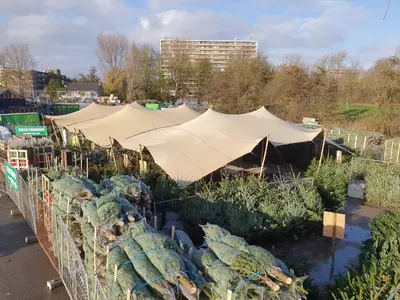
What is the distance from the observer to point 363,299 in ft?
14.7

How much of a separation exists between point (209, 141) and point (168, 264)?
28.1ft

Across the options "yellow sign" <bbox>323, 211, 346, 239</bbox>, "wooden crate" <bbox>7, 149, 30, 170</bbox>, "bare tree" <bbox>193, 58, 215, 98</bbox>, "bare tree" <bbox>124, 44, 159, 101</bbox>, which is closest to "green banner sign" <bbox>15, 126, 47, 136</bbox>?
"wooden crate" <bbox>7, 149, 30, 170</bbox>

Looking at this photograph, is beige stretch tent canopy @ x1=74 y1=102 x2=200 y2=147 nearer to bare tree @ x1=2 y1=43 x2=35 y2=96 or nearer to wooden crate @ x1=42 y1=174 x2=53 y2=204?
wooden crate @ x1=42 y1=174 x2=53 y2=204

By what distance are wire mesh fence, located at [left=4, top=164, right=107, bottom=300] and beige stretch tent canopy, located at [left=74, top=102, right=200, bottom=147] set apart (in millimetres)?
6358

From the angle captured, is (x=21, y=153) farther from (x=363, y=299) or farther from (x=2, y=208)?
(x=363, y=299)

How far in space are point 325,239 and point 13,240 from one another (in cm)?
809

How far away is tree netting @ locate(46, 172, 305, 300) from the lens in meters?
3.74

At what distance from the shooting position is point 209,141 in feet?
Answer: 40.2

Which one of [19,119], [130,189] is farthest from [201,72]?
[130,189]

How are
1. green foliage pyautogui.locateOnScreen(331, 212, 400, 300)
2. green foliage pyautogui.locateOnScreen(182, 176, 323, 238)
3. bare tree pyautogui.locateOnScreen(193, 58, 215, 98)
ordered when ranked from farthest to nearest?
bare tree pyautogui.locateOnScreen(193, 58, 215, 98) < green foliage pyautogui.locateOnScreen(182, 176, 323, 238) < green foliage pyautogui.locateOnScreen(331, 212, 400, 300)

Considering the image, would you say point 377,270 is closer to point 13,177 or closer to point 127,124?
point 13,177

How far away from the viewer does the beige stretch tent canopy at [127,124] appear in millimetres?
16047

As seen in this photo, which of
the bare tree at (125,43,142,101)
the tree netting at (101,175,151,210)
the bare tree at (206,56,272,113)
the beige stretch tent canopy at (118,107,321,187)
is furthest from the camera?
the bare tree at (125,43,142,101)

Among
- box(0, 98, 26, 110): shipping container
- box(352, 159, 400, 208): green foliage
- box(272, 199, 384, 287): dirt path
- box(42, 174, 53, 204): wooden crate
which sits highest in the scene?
box(0, 98, 26, 110): shipping container
